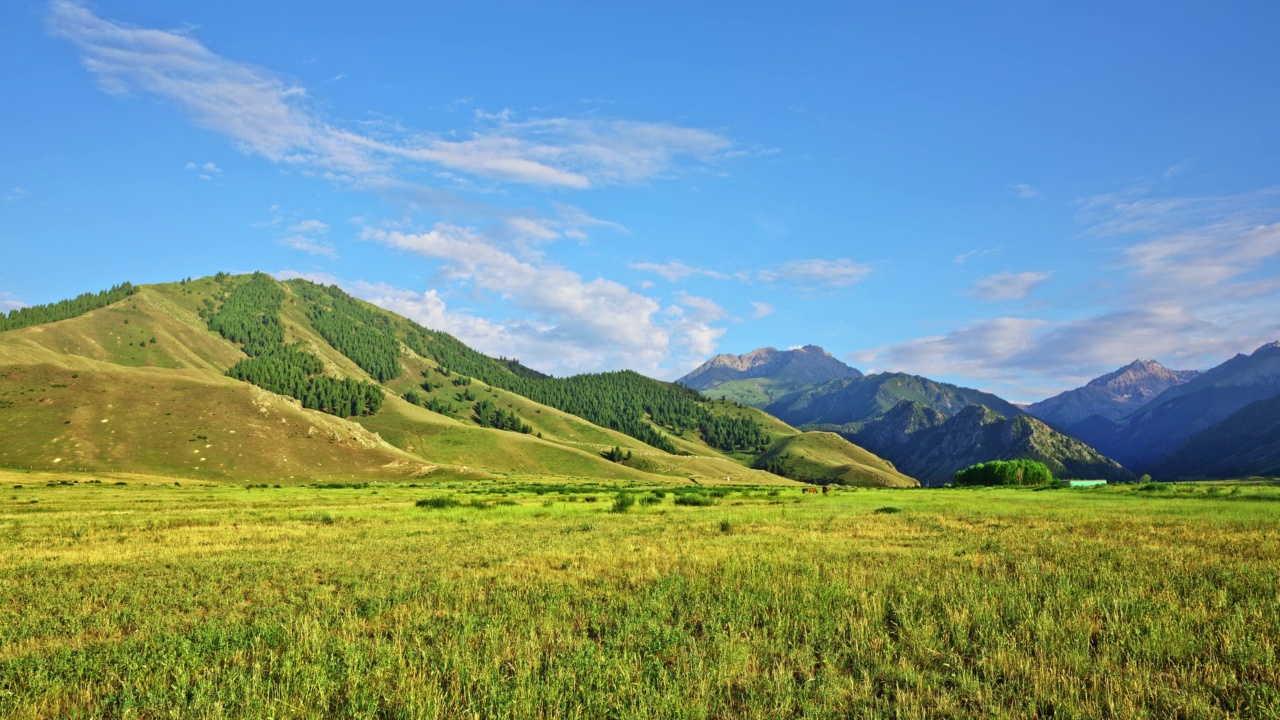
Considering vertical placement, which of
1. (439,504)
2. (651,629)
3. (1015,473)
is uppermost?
(651,629)

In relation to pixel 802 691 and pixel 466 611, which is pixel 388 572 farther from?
pixel 802 691

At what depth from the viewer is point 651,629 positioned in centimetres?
1134

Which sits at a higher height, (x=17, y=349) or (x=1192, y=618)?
(x=17, y=349)

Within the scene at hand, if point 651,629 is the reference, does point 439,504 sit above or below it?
below

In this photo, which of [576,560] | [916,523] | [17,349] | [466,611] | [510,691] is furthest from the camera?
[17,349]

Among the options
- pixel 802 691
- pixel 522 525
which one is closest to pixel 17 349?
pixel 522 525

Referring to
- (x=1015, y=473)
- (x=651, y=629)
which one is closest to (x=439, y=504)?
(x=651, y=629)

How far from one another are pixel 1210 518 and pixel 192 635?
148 ft

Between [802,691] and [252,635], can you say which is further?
[252,635]

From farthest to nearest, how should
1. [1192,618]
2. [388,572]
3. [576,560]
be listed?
[576,560] < [388,572] < [1192,618]

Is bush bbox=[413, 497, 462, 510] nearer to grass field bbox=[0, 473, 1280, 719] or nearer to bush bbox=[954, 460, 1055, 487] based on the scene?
grass field bbox=[0, 473, 1280, 719]

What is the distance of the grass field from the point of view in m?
8.25

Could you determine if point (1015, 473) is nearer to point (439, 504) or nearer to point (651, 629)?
point (439, 504)

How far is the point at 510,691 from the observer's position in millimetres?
8484
